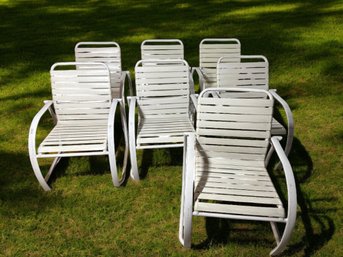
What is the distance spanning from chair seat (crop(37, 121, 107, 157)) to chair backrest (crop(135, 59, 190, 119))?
0.68 metres

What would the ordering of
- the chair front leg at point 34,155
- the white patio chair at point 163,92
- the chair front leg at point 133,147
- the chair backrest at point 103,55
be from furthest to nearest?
the chair backrest at point 103,55
the white patio chair at point 163,92
the chair front leg at point 133,147
the chair front leg at point 34,155

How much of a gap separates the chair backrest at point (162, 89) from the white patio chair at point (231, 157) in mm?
1408

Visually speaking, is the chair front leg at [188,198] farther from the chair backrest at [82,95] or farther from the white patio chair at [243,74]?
the white patio chair at [243,74]

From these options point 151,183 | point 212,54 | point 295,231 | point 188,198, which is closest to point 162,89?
point 151,183

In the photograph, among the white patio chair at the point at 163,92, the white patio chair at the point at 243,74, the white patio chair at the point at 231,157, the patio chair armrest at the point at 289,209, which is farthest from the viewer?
the white patio chair at the point at 243,74

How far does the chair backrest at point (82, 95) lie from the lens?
497cm

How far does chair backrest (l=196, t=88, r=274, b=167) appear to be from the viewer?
148 inches

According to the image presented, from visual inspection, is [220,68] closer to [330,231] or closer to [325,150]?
[325,150]

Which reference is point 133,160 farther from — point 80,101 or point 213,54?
point 213,54

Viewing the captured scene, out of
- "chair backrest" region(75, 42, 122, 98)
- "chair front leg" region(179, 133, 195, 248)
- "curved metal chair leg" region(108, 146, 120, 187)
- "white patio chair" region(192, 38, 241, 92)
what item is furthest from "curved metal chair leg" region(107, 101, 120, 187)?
"white patio chair" region(192, 38, 241, 92)

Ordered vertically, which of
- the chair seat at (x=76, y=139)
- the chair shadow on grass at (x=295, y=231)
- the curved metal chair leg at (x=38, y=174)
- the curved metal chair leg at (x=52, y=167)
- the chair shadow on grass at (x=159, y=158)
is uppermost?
the chair seat at (x=76, y=139)

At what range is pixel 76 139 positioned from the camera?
14.3 ft

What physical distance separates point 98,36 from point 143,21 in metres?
2.07

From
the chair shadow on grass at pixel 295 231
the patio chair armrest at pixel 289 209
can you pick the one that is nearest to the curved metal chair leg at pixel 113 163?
the chair shadow on grass at pixel 295 231
